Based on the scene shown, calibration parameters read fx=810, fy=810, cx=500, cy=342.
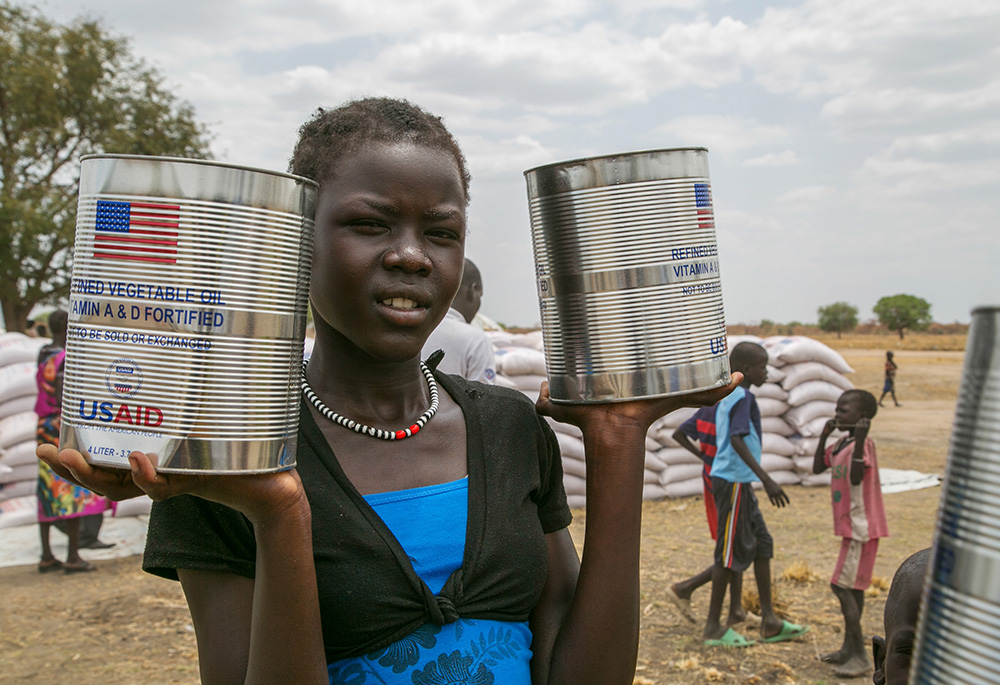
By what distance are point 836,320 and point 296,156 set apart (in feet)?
188

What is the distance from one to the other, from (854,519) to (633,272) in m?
3.78

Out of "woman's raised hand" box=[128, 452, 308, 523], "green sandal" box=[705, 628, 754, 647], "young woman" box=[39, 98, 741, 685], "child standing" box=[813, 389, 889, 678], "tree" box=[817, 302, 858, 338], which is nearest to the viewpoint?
"woman's raised hand" box=[128, 452, 308, 523]

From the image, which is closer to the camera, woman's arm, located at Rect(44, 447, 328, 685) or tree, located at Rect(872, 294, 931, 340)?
woman's arm, located at Rect(44, 447, 328, 685)

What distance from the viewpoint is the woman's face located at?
3.80 feet

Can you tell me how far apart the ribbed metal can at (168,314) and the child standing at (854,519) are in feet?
13.5

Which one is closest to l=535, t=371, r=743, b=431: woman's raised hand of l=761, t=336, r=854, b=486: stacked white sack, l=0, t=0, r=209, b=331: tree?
l=761, t=336, r=854, b=486: stacked white sack

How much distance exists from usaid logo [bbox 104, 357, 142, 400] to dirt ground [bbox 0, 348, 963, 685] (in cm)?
376

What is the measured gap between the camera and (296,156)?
4.45ft

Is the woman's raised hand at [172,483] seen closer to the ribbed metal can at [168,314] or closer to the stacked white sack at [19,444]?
the ribbed metal can at [168,314]

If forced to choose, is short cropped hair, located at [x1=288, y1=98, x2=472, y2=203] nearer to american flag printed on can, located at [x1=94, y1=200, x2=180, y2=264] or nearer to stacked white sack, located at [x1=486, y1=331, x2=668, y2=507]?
american flag printed on can, located at [x1=94, y1=200, x2=180, y2=264]

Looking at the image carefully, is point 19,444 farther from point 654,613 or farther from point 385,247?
point 385,247

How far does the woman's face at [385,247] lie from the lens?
1158mm

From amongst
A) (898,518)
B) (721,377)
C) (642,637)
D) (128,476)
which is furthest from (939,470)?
(128,476)

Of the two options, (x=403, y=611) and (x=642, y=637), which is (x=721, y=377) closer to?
(x=403, y=611)
